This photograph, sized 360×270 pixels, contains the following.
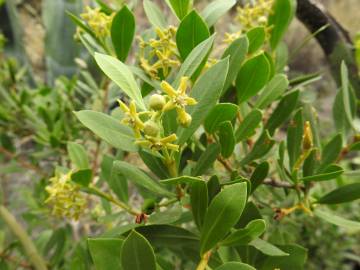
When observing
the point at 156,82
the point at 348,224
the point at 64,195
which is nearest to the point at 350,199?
the point at 348,224

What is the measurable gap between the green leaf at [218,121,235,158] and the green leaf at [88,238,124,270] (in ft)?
0.47

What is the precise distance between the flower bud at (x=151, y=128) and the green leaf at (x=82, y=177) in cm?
18

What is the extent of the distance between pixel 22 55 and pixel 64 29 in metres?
0.46

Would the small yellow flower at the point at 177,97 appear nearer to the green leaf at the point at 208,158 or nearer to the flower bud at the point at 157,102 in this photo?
the flower bud at the point at 157,102

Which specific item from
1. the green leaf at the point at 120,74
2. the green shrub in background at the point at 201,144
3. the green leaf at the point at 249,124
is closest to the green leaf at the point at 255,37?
the green shrub in background at the point at 201,144

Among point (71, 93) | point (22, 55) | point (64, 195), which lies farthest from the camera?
point (22, 55)

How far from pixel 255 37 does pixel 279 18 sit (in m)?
0.11

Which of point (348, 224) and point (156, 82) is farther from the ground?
point (156, 82)

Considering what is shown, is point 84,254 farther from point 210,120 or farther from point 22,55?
point 22,55

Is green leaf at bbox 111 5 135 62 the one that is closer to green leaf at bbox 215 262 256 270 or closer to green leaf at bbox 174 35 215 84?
green leaf at bbox 174 35 215 84

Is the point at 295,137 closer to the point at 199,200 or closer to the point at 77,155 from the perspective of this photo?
the point at 199,200

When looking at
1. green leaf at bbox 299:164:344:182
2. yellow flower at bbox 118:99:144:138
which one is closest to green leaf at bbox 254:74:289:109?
green leaf at bbox 299:164:344:182

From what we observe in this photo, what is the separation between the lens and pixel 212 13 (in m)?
0.45

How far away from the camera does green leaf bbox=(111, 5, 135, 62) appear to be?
0.45 meters
